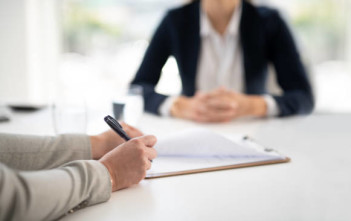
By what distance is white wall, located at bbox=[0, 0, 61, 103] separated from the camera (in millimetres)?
2453

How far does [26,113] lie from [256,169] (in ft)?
2.95

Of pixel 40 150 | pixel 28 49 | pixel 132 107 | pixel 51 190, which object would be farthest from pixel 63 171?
pixel 28 49

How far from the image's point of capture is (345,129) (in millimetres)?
1110

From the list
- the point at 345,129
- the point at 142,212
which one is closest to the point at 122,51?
the point at 345,129

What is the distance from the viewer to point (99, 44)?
A: 2.90 meters

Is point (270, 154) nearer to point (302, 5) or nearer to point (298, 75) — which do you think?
point (298, 75)

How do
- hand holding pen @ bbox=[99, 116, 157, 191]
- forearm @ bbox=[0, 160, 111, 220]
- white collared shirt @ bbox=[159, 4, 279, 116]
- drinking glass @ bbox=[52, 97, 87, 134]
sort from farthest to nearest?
white collared shirt @ bbox=[159, 4, 279, 116]
drinking glass @ bbox=[52, 97, 87, 134]
hand holding pen @ bbox=[99, 116, 157, 191]
forearm @ bbox=[0, 160, 111, 220]

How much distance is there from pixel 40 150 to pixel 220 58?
112 cm

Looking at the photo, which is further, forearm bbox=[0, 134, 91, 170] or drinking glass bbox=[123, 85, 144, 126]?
drinking glass bbox=[123, 85, 144, 126]

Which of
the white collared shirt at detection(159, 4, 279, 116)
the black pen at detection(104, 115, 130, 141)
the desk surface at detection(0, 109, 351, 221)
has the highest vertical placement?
the white collared shirt at detection(159, 4, 279, 116)

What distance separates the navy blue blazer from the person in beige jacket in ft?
2.28

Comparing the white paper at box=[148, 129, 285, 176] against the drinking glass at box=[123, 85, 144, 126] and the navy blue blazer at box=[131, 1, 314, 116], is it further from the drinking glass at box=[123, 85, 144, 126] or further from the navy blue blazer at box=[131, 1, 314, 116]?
the navy blue blazer at box=[131, 1, 314, 116]

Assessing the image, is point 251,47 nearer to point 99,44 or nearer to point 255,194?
point 255,194

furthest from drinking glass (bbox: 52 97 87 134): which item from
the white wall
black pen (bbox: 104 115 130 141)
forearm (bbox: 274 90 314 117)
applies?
the white wall
